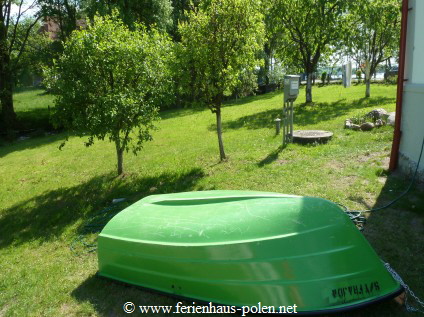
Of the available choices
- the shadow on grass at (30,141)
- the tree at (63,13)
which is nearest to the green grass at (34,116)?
the shadow on grass at (30,141)

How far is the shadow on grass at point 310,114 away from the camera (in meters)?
14.9

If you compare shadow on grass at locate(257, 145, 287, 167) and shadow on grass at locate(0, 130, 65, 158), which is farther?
shadow on grass at locate(0, 130, 65, 158)

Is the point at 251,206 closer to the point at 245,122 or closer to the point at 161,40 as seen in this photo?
the point at 161,40

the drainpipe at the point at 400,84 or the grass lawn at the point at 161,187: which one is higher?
the drainpipe at the point at 400,84

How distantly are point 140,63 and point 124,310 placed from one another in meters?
6.13

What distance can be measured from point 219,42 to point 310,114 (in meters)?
8.46

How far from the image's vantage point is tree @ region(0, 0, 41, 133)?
21.0m

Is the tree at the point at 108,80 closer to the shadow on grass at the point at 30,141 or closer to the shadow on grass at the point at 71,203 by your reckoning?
the shadow on grass at the point at 71,203

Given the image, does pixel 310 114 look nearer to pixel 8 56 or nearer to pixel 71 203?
pixel 71 203

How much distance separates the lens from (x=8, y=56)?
845 inches

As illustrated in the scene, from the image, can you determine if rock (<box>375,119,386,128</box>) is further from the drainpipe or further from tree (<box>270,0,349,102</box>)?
tree (<box>270,0,349,102</box>)

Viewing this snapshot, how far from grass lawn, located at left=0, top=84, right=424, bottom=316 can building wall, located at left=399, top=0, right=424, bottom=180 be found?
581 millimetres

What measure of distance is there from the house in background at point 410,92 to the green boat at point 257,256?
3736mm

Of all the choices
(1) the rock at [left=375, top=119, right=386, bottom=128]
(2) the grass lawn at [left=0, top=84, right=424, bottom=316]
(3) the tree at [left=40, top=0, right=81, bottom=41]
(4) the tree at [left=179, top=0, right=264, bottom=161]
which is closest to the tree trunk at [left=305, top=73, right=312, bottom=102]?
(2) the grass lawn at [left=0, top=84, right=424, bottom=316]
